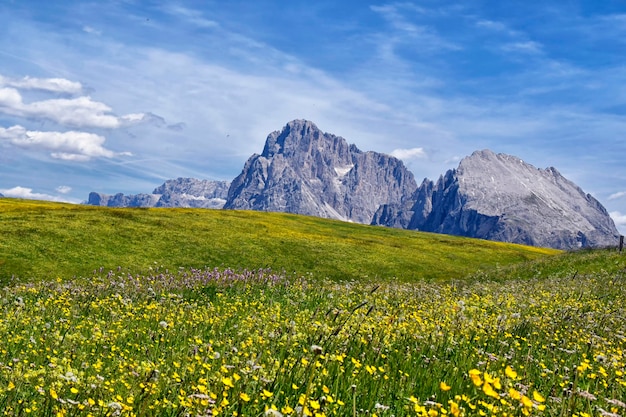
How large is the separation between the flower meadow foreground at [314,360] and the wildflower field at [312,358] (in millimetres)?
38

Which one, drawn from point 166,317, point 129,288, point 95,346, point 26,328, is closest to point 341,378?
point 95,346

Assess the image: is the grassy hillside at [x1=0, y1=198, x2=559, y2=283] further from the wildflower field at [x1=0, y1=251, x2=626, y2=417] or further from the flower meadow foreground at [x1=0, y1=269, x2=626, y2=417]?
the flower meadow foreground at [x1=0, y1=269, x2=626, y2=417]

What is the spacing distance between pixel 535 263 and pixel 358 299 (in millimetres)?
35785

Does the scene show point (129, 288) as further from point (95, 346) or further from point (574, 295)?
point (574, 295)

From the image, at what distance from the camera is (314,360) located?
4.41 meters

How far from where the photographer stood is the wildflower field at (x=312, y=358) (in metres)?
5.45

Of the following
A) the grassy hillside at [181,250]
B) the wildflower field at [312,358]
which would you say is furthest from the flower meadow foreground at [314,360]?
the grassy hillside at [181,250]

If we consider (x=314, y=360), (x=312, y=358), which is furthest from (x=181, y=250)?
(x=314, y=360)

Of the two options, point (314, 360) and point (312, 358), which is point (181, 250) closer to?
point (312, 358)

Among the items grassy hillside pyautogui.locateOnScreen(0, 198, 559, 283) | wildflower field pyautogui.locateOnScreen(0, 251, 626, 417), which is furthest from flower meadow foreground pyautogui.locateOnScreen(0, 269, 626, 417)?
grassy hillside pyautogui.locateOnScreen(0, 198, 559, 283)

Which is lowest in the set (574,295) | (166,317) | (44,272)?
(44,272)

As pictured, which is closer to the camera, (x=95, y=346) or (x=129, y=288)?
(x=95, y=346)

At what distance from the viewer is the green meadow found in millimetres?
5672

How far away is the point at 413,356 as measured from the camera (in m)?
9.59
